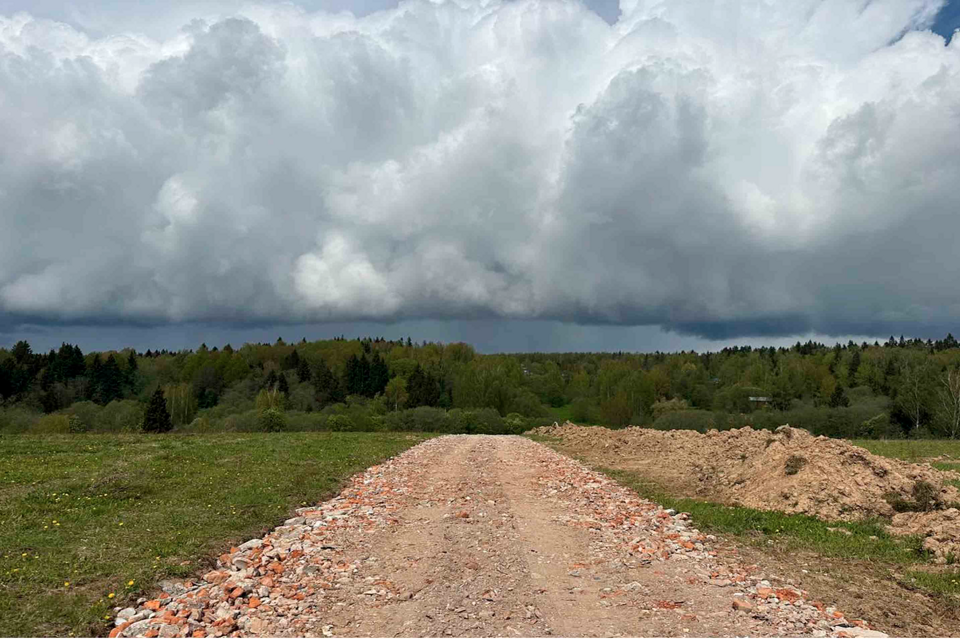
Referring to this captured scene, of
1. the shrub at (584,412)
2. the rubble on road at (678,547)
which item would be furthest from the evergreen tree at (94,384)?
the rubble on road at (678,547)

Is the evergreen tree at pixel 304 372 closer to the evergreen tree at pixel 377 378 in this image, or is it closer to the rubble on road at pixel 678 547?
the evergreen tree at pixel 377 378

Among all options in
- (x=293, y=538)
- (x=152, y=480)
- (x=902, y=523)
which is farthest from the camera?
(x=152, y=480)

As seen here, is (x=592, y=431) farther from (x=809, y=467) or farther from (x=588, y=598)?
(x=588, y=598)

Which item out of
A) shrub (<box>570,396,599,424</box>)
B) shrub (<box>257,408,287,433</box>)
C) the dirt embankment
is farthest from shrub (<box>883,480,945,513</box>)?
shrub (<box>570,396,599,424</box>)

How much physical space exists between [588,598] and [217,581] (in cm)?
654

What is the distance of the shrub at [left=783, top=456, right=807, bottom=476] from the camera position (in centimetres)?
1930

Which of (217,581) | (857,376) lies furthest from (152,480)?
(857,376)

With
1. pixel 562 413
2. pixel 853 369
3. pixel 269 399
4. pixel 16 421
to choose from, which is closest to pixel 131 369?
pixel 269 399

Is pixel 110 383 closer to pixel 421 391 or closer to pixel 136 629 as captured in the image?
pixel 421 391

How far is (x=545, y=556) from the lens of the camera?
40.7 ft

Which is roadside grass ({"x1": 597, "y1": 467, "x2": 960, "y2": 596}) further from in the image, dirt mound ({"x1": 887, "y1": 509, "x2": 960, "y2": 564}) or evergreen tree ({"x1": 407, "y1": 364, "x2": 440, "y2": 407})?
evergreen tree ({"x1": 407, "y1": 364, "x2": 440, "y2": 407})

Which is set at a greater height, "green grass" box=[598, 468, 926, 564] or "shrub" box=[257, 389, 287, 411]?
"green grass" box=[598, 468, 926, 564]

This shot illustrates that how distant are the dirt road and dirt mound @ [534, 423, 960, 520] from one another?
3779mm

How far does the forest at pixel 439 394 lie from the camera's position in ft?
241
